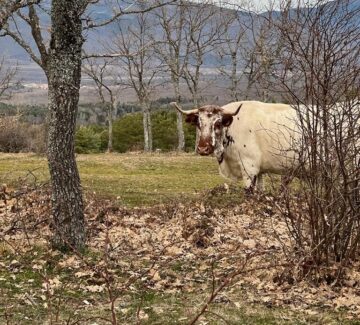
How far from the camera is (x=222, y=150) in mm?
11594

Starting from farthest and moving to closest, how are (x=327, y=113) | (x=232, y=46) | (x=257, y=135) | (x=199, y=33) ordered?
1. (x=232, y=46)
2. (x=199, y=33)
3. (x=257, y=135)
4. (x=327, y=113)

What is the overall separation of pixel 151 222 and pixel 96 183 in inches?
285

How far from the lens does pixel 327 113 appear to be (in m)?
6.22

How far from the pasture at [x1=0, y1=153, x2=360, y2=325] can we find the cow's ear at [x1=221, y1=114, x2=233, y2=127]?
4.58 feet

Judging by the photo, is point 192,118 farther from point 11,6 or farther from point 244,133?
point 11,6

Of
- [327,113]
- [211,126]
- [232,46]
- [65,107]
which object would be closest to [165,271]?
[65,107]

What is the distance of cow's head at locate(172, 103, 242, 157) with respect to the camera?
37.2 ft

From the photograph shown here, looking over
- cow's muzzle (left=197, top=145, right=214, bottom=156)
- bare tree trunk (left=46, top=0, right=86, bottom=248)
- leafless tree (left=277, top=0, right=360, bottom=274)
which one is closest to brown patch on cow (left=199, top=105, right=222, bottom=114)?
cow's muzzle (left=197, top=145, right=214, bottom=156)

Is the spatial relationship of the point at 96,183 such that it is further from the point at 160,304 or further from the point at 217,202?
the point at 160,304

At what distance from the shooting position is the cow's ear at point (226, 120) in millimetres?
11391

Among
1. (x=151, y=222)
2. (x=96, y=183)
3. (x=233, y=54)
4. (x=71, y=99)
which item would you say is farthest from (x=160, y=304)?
(x=233, y=54)

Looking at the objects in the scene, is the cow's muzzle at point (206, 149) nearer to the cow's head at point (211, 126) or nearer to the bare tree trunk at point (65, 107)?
the cow's head at point (211, 126)

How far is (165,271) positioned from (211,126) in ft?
14.8

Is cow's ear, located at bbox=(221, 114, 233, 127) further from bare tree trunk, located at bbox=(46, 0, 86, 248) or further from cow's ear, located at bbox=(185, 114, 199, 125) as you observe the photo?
bare tree trunk, located at bbox=(46, 0, 86, 248)
